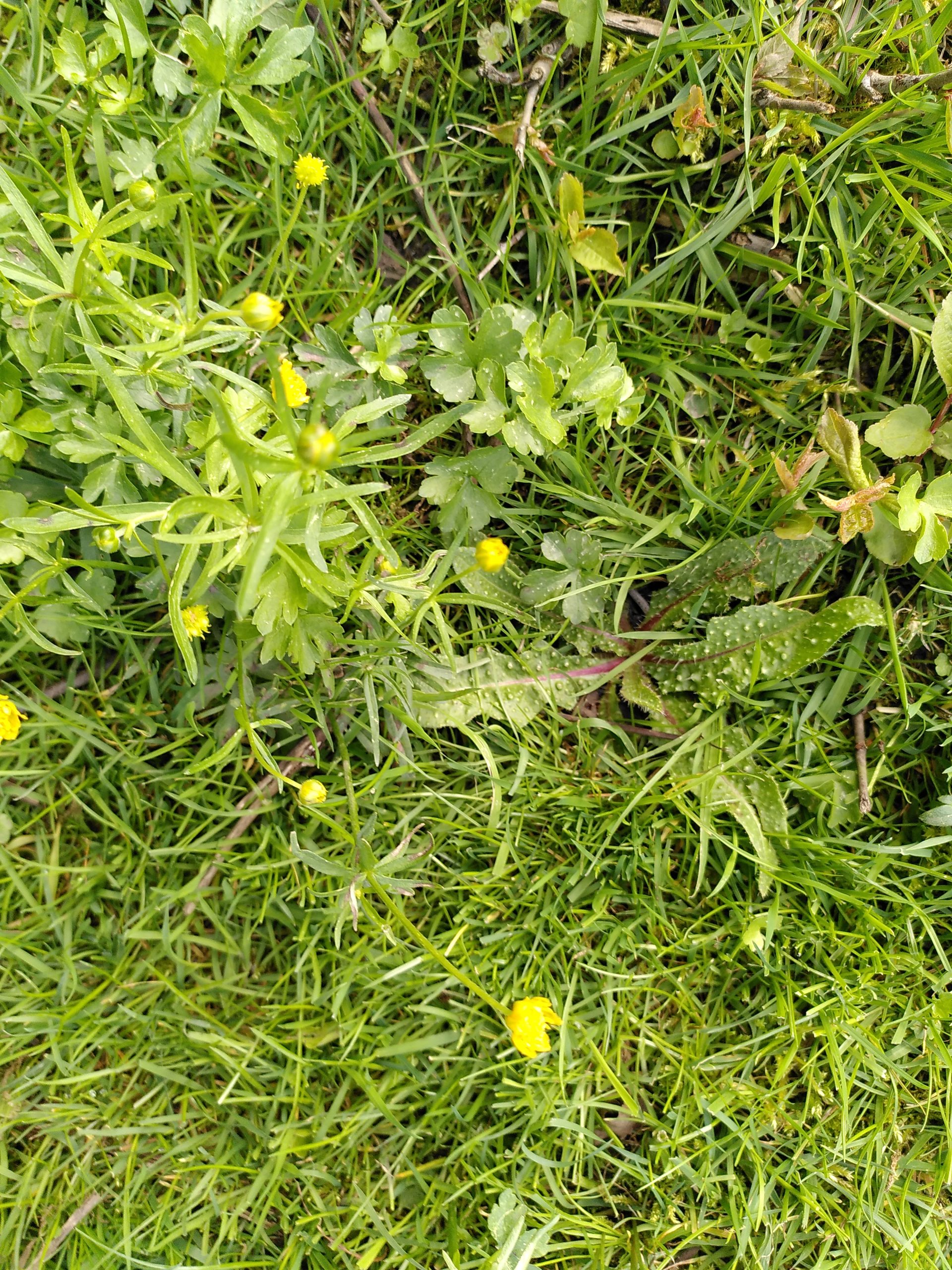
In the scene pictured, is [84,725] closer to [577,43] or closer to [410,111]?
[410,111]

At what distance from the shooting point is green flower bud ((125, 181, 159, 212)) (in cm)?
138

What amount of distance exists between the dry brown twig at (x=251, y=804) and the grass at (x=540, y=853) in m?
0.03

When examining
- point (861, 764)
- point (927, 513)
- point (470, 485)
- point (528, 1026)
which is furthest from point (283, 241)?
point (861, 764)

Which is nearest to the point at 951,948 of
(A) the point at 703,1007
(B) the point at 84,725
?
(A) the point at 703,1007

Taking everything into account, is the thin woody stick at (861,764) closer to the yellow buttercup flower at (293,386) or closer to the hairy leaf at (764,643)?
the hairy leaf at (764,643)

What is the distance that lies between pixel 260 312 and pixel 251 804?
1.17 m

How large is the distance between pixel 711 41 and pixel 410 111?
638 mm

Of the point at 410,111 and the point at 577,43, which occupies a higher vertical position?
the point at 577,43

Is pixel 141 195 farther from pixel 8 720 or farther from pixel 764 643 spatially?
pixel 764 643

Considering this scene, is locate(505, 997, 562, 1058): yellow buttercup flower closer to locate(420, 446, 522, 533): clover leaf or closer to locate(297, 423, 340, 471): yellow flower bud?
locate(420, 446, 522, 533): clover leaf

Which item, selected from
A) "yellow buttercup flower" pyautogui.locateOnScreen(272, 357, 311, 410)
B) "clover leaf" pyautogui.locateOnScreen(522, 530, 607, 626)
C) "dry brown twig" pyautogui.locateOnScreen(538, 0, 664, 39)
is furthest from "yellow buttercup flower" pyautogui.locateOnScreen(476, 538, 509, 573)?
"dry brown twig" pyautogui.locateOnScreen(538, 0, 664, 39)

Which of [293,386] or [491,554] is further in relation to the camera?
[293,386]

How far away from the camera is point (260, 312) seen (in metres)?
1.12

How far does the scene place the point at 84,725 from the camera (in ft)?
6.39
